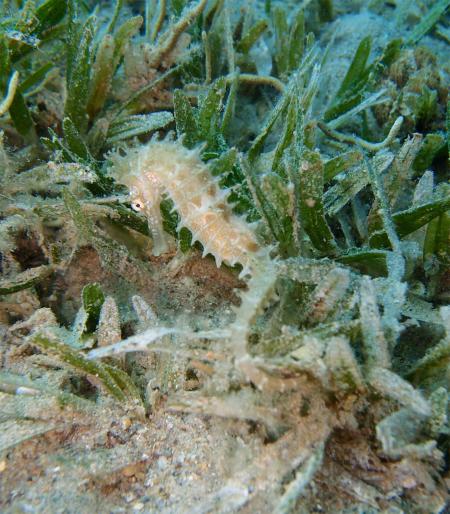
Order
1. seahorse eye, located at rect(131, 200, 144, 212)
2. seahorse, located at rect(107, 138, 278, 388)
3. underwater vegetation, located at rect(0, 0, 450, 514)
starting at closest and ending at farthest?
underwater vegetation, located at rect(0, 0, 450, 514) → seahorse, located at rect(107, 138, 278, 388) → seahorse eye, located at rect(131, 200, 144, 212)

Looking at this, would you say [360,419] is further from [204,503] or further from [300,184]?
[300,184]

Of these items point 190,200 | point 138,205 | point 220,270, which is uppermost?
point 190,200

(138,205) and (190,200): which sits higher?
(190,200)

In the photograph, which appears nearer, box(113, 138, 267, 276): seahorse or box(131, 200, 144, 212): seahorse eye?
box(113, 138, 267, 276): seahorse

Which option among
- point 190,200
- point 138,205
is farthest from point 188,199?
point 138,205

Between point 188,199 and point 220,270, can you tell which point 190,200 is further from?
point 220,270

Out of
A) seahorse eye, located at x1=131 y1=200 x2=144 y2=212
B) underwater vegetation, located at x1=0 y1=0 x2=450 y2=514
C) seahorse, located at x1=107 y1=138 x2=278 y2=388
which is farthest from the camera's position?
seahorse eye, located at x1=131 y1=200 x2=144 y2=212

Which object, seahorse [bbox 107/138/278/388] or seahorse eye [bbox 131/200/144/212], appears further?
seahorse eye [bbox 131/200/144/212]

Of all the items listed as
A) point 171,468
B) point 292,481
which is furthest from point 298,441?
point 171,468
